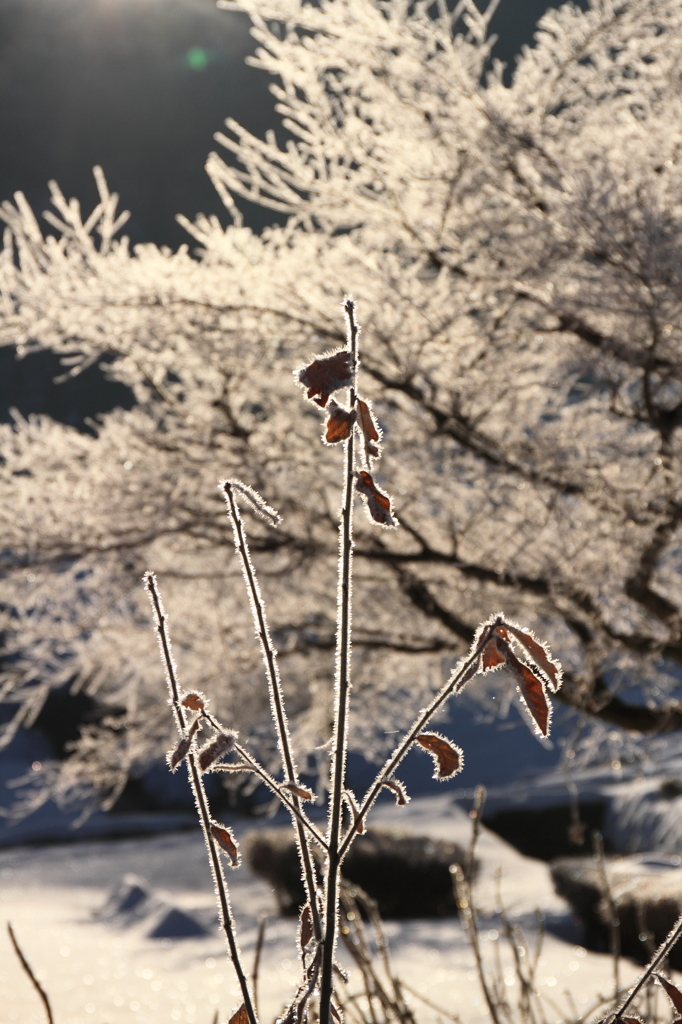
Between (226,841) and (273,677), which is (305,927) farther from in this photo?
(273,677)

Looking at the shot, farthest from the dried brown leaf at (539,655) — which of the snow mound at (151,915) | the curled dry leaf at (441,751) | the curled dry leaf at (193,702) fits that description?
the snow mound at (151,915)

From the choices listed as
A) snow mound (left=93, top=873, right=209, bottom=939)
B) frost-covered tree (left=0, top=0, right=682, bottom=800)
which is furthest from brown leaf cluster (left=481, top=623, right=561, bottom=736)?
snow mound (left=93, top=873, right=209, bottom=939)

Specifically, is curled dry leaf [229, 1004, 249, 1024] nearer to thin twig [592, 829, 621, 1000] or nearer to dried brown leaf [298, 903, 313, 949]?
dried brown leaf [298, 903, 313, 949]

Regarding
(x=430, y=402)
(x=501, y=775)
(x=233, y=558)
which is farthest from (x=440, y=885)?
(x=501, y=775)

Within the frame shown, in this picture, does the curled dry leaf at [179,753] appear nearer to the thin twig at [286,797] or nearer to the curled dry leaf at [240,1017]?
the thin twig at [286,797]

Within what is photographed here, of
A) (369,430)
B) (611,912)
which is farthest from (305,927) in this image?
(611,912)
